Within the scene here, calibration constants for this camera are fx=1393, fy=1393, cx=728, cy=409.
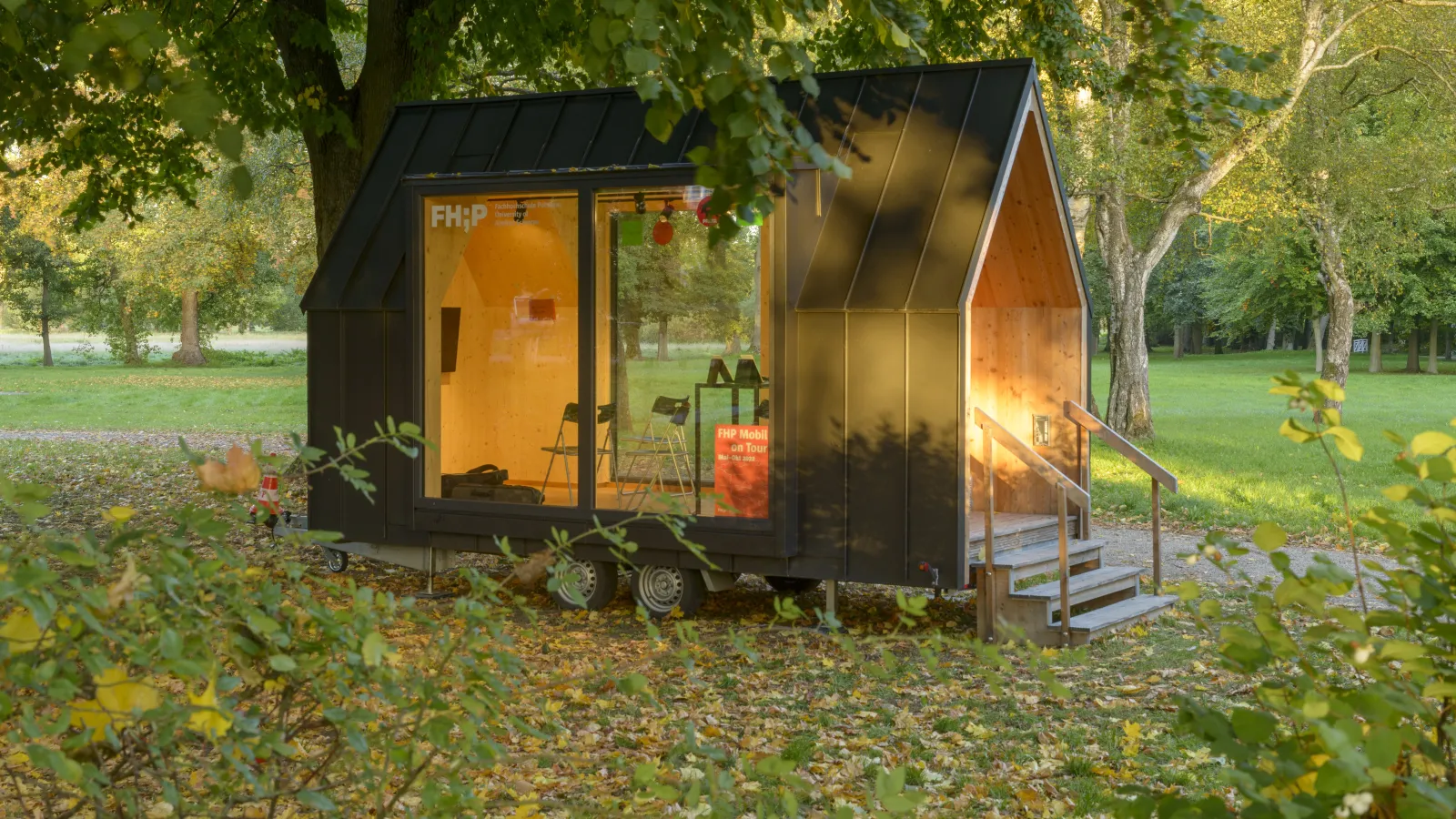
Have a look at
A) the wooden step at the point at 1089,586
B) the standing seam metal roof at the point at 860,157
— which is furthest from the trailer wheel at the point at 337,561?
the wooden step at the point at 1089,586

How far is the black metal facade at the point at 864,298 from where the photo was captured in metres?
8.28

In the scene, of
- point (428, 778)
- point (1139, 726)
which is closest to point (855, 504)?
point (1139, 726)

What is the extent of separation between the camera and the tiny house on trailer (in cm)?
839

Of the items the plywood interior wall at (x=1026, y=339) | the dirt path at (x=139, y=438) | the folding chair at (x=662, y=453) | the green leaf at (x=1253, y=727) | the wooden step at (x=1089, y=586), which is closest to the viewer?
the green leaf at (x=1253, y=727)

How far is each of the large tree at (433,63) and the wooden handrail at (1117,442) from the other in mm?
2306

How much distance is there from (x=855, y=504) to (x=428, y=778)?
584cm

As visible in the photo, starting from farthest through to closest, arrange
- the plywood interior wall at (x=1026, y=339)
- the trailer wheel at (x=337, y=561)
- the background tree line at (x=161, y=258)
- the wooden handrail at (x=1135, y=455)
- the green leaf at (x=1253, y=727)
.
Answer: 1. the background tree line at (x=161, y=258)
2. the trailer wheel at (x=337, y=561)
3. the plywood interior wall at (x=1026, y=339)
4. the wooden handrail at (x=1135, y=455)
5. the green leaf at (x=1253, y=727)

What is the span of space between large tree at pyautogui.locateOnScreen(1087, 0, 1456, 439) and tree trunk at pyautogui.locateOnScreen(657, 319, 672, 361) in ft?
38.6

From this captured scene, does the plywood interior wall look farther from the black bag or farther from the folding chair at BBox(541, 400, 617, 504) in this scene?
the black bag

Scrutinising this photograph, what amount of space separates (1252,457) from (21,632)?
20.8 m

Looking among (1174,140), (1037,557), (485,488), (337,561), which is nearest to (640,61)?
(1037,557)

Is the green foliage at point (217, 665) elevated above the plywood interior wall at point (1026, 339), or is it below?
below

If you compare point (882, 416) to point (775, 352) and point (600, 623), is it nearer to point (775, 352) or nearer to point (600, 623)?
point (775, 352)

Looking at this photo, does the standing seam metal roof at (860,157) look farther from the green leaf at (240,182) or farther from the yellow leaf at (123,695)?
the yellow leaf at (123,695)
